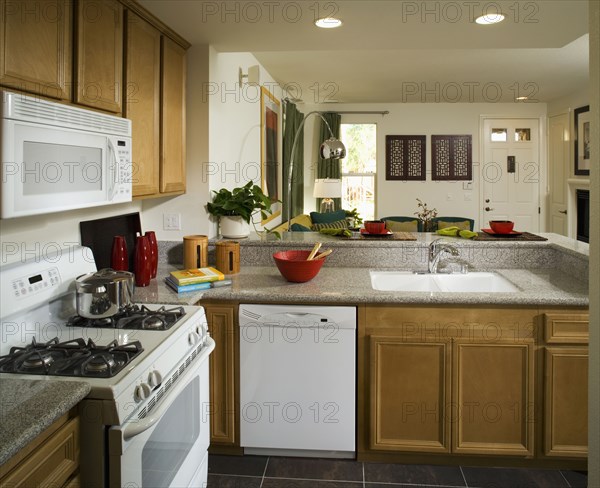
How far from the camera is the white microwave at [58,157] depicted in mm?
1551

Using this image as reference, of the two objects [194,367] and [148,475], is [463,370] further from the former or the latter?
[148,475]

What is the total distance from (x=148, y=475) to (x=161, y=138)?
1.65 m

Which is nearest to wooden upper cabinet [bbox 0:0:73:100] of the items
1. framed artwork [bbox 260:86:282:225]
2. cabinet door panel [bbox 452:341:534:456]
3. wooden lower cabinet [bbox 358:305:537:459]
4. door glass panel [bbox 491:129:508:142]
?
wooden lower cabinet [bbox 358:305:537:459]

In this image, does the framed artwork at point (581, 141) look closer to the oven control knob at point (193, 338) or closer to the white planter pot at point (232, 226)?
the white planter pot at point (232, 226)

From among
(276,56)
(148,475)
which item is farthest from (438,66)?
(148,475)

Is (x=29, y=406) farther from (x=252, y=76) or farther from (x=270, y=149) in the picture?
(x=270, y=149)

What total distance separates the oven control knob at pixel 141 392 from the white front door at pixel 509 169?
706cm

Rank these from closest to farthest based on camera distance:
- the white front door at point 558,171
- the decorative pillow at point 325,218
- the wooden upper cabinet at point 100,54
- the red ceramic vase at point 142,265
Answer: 1. the wooden upper cabinet at point 100,54
2. the red ceramic vase at point 142,265
3. the decorative pillow at point 325,218
4. the white front door at point 558,171

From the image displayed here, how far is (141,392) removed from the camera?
158 cm

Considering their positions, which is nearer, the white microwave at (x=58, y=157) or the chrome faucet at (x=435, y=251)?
the white microwave at (x=58, y=157)

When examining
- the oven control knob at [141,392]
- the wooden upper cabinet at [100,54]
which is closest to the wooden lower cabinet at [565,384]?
the oven control knob at [141,392]

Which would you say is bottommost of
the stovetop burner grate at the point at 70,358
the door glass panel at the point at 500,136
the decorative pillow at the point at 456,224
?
the stovetop burner grate at the point at 70,358

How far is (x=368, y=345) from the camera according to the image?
2580 millimetres

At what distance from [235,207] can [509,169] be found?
5.86 m
